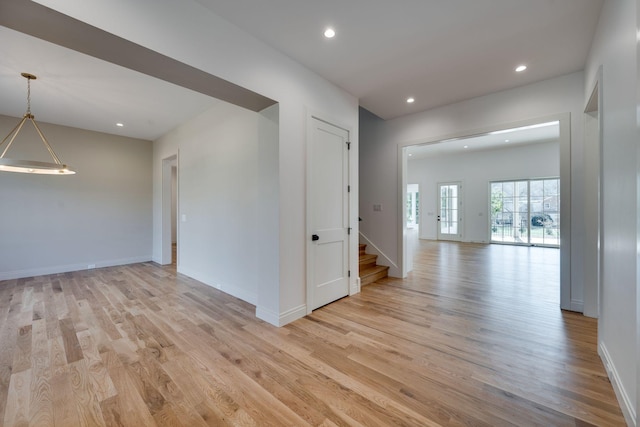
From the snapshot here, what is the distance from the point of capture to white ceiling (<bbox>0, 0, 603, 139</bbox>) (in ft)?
7.25

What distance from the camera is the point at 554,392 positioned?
176 centimetres

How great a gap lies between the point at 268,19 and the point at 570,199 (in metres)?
4.01

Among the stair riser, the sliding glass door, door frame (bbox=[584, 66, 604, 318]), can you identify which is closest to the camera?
door frame (bbox=[584, 66, 604, 318])

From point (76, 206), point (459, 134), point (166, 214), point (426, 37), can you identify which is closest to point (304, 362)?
point (426, 37)

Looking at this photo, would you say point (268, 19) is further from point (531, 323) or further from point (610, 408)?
point (531, 323)

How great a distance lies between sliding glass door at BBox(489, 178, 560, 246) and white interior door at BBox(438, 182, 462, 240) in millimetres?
1053

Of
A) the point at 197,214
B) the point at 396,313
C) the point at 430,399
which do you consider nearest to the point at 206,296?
the point at 197,214

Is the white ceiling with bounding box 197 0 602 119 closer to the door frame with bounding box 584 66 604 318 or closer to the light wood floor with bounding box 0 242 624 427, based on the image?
the door frame with bounding box 584 66 604 318

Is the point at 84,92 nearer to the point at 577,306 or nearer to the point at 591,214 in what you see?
the point at 591,214

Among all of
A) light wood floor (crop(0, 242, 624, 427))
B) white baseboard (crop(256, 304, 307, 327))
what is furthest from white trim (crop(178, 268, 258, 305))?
white baseboard (crop(256, 304, 307, 327))

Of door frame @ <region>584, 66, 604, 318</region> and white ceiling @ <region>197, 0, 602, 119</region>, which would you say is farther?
door frame @ <region>584, 66, 604, 318</region>

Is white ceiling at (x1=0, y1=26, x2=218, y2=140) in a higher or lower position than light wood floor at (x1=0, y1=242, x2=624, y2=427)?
higher

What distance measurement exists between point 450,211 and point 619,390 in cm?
906

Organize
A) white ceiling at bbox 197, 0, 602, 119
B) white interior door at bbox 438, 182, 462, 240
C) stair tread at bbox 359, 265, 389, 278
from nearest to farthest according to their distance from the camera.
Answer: white ceiling at bbox 197, 0, 602, 119
stair tread at bbox 359, 265, 389, 278
white interior door at bbox 438, 182, 462, 240
